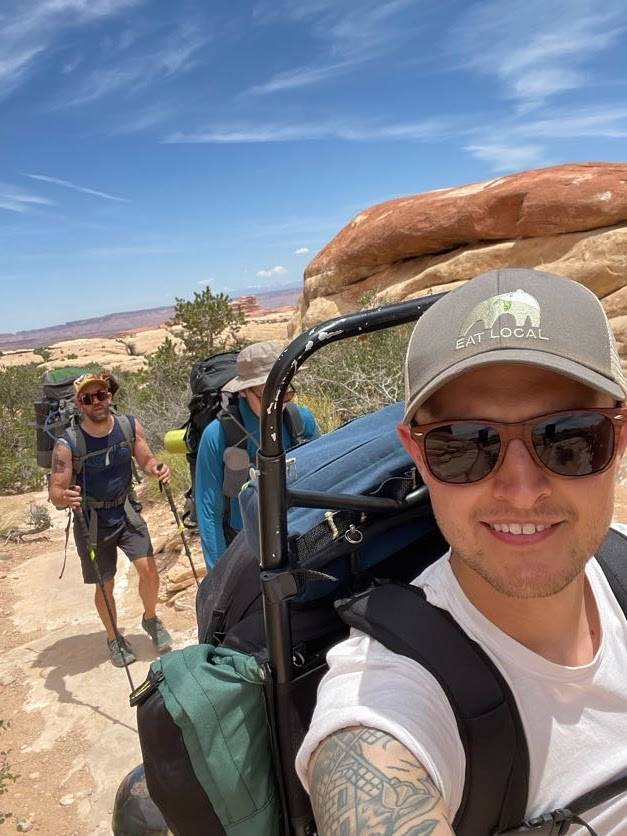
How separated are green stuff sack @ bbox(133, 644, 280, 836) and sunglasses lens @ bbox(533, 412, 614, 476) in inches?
24.0

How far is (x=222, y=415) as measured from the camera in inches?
120

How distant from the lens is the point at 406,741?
33.5 inches

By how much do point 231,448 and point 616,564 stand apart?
200 cm

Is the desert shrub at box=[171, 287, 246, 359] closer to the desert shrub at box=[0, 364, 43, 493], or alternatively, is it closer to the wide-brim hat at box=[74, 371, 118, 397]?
the desert shrub at box=[0, 364, 43, 493]

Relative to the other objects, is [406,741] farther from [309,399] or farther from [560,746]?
[309,399]

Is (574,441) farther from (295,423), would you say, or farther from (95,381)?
(95,381)

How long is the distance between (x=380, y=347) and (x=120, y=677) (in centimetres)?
524

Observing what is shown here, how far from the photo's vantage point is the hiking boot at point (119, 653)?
407 centimetres

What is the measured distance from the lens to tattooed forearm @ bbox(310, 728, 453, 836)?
31.0 inches

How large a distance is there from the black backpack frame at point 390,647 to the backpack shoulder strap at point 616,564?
0.34 metres

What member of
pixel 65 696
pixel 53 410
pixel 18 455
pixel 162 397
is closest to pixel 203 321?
pixel 162 397

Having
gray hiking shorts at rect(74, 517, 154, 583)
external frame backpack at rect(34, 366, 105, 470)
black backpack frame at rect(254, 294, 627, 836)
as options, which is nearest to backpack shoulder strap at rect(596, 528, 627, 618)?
black backpack frame at rect(254, 294, 627, 836)

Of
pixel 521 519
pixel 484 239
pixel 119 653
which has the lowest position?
pixel 119 653

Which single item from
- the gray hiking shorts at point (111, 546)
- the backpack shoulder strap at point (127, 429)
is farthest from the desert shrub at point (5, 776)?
the backpack shoulder strap at point (127, 429)
